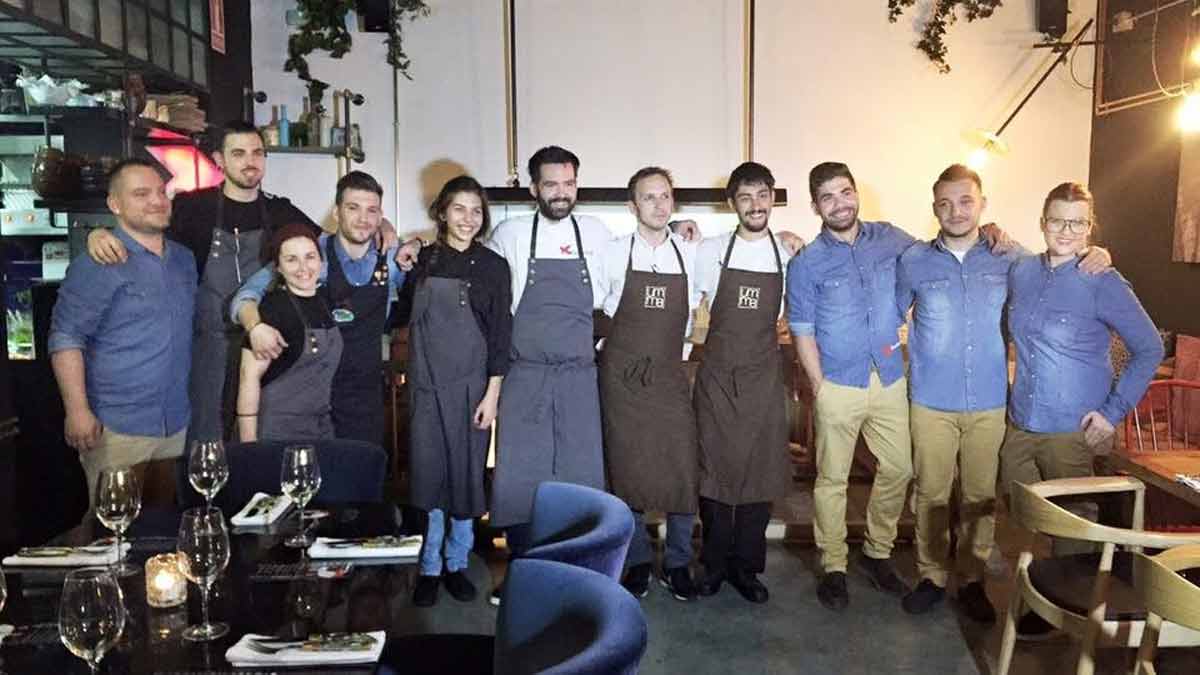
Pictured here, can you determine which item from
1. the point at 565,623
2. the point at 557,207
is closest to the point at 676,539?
the point at 557,207

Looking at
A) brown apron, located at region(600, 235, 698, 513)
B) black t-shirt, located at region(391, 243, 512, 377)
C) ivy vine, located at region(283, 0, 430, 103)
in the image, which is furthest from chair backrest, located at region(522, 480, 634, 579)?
ivy vine, located at region(283, 0, 430, 103)

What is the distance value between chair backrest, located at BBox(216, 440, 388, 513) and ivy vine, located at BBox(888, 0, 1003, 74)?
4449mm

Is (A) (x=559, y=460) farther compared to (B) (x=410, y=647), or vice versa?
(A) (x=559, y=460)

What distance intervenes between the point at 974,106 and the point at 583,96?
2.34 m

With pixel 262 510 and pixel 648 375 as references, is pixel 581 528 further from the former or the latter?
pixel 648 375

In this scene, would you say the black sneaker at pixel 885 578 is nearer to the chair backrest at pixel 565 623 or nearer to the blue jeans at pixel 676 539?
the blue jeans at pixel 676 539

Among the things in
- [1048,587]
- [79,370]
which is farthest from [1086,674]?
[79,370]

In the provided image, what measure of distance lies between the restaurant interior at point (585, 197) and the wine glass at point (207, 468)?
0.10ft

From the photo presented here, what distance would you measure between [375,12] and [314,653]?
4427mm

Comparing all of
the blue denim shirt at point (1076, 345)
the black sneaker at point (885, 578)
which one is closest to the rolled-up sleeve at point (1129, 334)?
the blue denim shirt at point (1076, 345)

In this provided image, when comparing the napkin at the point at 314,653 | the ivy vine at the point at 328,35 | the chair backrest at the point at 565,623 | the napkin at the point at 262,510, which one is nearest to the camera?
the chair backrest at the point at 565,623

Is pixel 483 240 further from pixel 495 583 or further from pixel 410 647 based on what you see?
pixel 410 647

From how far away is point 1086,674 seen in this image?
2.44 m

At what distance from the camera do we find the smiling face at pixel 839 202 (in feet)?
11.1
